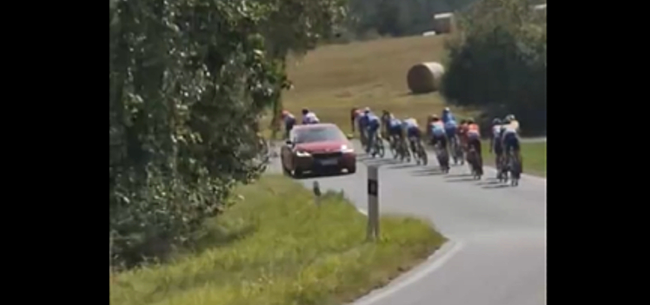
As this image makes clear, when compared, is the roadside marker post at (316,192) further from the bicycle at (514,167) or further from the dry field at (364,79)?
the bicycle at (514,167)

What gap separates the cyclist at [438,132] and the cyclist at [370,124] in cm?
18

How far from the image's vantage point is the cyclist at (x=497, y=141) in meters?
3.84

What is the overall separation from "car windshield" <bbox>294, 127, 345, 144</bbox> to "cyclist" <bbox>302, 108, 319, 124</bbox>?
0.02 m

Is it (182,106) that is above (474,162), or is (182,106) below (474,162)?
above

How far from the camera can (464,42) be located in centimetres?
394

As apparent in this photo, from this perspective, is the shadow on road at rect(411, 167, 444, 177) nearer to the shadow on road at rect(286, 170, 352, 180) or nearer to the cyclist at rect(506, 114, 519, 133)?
the shadow on road at rect(286, 170, 352, 180)

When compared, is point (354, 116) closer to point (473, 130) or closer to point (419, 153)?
point (419, 153)

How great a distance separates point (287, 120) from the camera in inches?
166

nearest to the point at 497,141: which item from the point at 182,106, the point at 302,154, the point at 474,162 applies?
the point at 474,162

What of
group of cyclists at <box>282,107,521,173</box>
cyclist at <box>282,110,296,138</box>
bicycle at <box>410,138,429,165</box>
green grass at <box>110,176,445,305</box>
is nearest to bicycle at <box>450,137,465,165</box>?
group of cyclists at <box>282,107,521,173</box>

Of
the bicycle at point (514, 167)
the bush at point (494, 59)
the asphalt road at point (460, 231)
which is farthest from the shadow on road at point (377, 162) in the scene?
the bicycle at point (514, 167)

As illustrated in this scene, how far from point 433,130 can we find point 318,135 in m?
0.38
